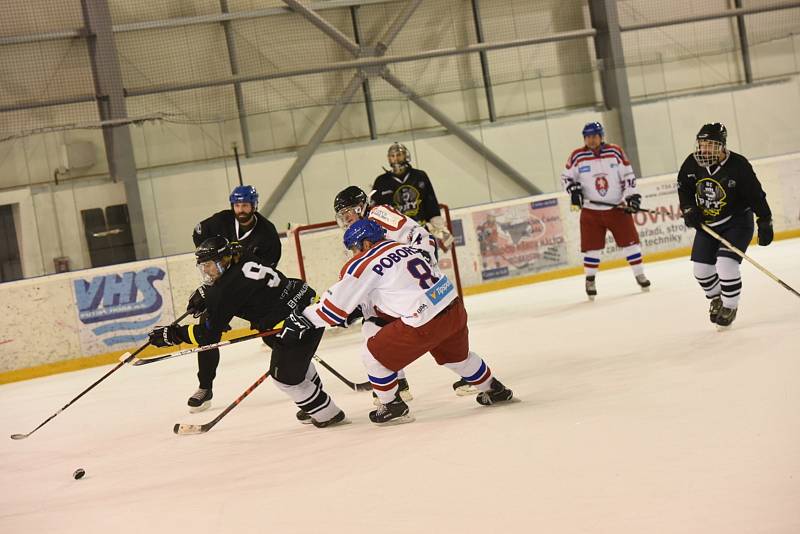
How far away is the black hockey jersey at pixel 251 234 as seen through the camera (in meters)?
5.36

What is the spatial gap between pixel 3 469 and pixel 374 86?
9.46m

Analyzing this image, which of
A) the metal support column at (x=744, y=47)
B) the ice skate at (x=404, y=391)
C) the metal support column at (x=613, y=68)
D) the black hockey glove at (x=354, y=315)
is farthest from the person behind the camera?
the metal support column at (x=744, y=47)

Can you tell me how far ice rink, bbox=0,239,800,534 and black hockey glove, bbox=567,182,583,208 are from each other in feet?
5.25

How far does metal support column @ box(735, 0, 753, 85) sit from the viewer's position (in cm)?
1274

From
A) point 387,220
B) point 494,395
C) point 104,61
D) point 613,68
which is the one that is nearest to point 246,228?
point 387,220

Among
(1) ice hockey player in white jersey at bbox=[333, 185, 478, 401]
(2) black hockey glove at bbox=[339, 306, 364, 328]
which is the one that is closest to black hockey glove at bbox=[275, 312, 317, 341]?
(2) black hockey glove at bbox=[339, 306, 364, 328]

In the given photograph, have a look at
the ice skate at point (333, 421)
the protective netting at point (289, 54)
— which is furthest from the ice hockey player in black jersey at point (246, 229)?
the protective netting at point (289, 54)

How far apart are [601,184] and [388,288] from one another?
4227 mm

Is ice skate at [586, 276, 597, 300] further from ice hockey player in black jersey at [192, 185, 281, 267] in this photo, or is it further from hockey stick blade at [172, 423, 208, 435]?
hockey stick blade at [172, 423, 208, 435]

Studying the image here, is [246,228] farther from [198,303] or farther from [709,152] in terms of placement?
[709,152]

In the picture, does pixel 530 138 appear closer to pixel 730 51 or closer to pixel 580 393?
pixel 730 51

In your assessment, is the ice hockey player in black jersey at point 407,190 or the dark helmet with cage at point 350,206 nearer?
the dark helmet with cage at point 350,206

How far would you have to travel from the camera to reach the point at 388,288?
3705 mm

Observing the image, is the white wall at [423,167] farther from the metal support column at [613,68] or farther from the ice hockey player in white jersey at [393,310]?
the ice hockey player in white jersey at [393,310]
